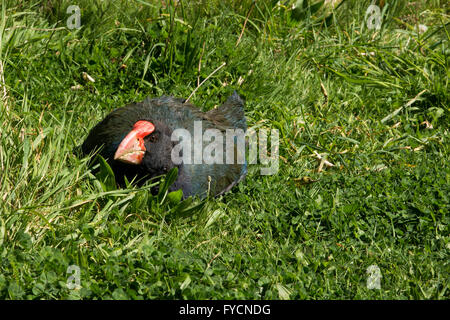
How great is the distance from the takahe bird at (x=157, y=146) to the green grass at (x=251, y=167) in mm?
122

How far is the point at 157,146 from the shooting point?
3.13 metres

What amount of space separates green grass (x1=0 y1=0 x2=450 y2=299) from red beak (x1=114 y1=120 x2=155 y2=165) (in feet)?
0.64

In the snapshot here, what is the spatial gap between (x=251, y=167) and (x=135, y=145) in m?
0.92

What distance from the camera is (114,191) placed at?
287cm

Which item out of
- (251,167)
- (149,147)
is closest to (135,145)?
(149,147)

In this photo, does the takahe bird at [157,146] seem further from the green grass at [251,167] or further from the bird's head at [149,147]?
the green grass at [251,167]

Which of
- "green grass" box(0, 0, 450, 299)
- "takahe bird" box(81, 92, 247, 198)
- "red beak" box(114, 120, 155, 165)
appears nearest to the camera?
"green grass" box(0, 0, 450, 299)


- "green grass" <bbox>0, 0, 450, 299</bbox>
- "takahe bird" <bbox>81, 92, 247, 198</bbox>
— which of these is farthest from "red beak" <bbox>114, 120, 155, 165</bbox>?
"green grass" <bbox>0, 0, 450, 299</bbox>

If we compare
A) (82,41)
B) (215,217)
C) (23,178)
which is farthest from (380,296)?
(82,41)

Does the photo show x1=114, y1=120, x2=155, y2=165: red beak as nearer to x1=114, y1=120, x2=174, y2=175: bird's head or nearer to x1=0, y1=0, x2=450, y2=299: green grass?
x1=114, y1=120, x2=174, y2=175: bird's head

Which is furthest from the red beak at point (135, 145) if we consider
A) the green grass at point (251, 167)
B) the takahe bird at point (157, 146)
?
the green grass at point (251, 167)

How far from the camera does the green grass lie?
2527 mm

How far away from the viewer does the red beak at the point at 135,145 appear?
3006 millimetres

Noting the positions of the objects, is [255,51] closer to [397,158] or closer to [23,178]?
[397,158]
